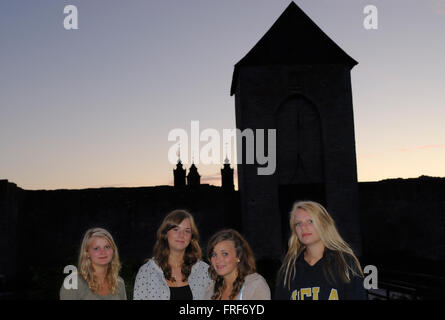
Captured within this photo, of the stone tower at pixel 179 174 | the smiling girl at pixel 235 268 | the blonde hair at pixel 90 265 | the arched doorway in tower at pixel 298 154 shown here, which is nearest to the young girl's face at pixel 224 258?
the smiling girl at pixel 235 268

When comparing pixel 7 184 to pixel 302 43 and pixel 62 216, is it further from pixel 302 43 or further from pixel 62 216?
pixel 302 43

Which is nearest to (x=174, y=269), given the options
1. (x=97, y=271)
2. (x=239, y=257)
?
(x=97, y=271)

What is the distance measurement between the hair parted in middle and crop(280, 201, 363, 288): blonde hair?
108cm

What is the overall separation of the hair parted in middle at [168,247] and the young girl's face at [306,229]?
45.0 inches

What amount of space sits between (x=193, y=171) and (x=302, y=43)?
1294 inches

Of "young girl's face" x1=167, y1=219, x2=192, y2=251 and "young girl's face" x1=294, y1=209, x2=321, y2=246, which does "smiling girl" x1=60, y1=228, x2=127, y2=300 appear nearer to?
"young girl's face" x1=167, y1=219, x2=192, y2=251

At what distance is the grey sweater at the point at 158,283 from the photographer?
4703mm

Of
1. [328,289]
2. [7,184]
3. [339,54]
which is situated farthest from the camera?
[339,54]

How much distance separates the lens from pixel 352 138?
20391 millimetres

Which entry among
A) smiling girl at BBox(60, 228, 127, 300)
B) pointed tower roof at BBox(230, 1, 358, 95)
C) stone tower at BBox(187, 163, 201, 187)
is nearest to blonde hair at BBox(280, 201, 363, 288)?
smiling girl at BBox(60, 228, 127, 300)

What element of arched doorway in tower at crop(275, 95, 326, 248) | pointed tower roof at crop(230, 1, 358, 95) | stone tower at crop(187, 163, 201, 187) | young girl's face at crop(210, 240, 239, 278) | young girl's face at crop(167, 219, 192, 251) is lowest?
young girl's face at crop(210, 240, 239, 278)

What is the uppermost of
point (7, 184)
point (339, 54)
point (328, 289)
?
point (339, 54)

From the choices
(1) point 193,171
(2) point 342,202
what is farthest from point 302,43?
(1) point 193,171

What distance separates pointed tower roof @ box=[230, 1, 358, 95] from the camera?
20.6 metres
